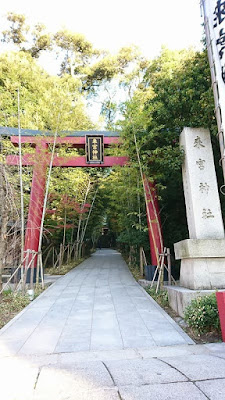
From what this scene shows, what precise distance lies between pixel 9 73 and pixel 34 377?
14651mm

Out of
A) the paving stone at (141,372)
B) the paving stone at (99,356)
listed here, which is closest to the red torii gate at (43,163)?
the paving stone at (99,356)

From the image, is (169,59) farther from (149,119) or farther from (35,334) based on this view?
(35,334)

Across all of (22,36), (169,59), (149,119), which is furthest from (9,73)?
(149,119)

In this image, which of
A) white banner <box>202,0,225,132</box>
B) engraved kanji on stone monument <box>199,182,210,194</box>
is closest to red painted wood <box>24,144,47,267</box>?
engraved kanji on stone monument <box>199,182,210,194</box>

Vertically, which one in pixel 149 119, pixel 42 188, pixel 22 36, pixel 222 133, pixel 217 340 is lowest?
pixel 217 340

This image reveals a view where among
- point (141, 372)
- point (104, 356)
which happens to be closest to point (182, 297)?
point (104, 356)

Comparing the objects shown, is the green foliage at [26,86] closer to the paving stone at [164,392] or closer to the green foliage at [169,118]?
the green foliage at [169,118]

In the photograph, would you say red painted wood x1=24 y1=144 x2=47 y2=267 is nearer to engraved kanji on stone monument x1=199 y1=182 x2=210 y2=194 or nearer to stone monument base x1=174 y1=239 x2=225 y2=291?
engraved kanji on stone monument x1=199 y1=182 x2=210 y2=194

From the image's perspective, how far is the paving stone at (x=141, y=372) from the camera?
2043 millimetres

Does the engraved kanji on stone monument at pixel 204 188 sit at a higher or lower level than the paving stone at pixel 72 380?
higher

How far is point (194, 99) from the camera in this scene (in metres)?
5.91

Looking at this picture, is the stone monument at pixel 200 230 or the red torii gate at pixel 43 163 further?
the red torii gate at pixel 43 163

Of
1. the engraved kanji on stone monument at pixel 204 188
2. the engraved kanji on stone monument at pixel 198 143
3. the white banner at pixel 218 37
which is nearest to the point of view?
the white banner at pixel 218 37

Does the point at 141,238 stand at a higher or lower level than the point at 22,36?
lower
